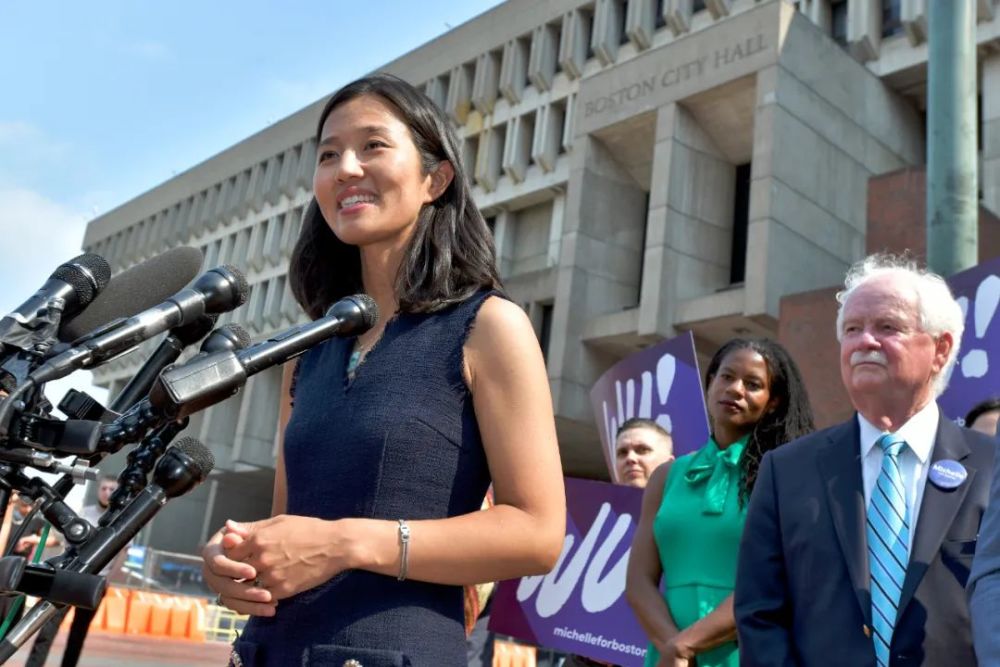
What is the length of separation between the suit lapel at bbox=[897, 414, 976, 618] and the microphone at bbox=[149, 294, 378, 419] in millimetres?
1465

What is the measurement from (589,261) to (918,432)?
76.3ft

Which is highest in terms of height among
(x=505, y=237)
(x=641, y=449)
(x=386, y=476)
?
(x=505, y=237)

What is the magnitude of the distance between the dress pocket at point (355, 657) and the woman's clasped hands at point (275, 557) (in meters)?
0.11

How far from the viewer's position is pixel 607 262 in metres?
26.1

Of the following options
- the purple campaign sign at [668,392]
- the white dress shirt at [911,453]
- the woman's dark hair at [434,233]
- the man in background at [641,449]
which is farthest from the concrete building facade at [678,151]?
the woman's dark hair at [434,233]

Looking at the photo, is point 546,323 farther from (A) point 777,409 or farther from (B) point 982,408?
(A) point 777,409

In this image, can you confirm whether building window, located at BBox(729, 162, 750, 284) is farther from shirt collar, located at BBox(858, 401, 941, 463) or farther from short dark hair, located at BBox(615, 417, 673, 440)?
shirt collar, located at BBox(858, 401, 941, 463)

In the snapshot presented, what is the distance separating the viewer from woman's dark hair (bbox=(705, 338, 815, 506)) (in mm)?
3795

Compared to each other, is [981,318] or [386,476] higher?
[981,318]

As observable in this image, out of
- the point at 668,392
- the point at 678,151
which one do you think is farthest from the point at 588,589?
the point at 678,151

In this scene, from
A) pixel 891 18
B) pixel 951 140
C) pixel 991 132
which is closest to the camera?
pixel 951 140

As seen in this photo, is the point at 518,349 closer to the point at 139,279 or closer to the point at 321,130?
the point at 321,130

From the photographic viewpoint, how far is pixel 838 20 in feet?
90.6

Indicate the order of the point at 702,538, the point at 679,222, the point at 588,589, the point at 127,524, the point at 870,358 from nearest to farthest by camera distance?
the point at 127,524
the point at 870,358
the point at 702,538
the point at 588,589
the point at 679,222
